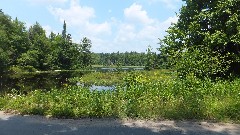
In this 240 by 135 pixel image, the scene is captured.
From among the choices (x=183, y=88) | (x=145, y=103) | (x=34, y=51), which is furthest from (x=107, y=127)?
(x=34, y=51)

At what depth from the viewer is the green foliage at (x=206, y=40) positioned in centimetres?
1666

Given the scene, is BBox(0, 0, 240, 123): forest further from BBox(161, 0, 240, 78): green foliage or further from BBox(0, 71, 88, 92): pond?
BBox(0, 71, 88, 92): pond

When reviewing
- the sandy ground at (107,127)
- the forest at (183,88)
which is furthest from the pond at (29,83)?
the sandy ground at (107,127)

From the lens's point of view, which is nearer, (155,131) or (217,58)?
(155,131)

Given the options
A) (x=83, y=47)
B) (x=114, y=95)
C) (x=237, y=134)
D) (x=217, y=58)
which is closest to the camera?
(x=237, y=134)

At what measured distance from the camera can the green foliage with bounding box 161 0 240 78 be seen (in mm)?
16656

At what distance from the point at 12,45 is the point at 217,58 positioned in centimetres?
6630

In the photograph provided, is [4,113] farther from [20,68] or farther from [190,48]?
[20,68]

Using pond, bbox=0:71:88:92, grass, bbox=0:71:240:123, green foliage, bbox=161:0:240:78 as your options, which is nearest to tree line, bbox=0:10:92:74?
pond, bbox=0:71:88:92

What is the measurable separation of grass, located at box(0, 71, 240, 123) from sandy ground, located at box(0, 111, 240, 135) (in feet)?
1.84

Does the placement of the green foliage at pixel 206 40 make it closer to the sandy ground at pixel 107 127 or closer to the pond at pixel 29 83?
the sandy ground at pixel 107 127

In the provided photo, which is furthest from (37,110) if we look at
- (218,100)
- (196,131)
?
(218,100)

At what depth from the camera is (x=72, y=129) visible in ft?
30.0

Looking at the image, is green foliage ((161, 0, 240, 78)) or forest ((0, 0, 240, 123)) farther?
green foliage ((161, 0, 240, 78))
